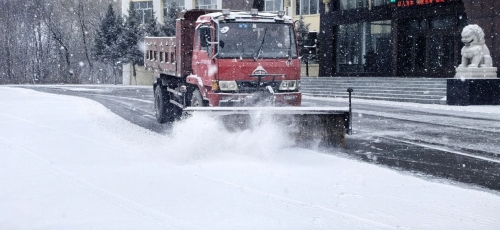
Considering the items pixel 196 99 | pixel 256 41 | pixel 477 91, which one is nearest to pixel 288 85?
pixel 256 41

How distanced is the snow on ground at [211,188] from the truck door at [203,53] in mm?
A: 1726

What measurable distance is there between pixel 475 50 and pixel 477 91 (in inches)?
64.2

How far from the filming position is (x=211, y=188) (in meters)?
8.51

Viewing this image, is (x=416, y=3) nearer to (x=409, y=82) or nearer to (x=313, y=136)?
(x=409, y=82)

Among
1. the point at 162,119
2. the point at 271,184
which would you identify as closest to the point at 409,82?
the point at 162,119

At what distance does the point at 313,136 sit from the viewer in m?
12.4

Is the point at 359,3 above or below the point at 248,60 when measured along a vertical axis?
above

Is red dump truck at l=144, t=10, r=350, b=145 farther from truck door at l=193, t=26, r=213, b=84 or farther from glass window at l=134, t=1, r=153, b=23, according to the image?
glass window at l=134, t=1, r=153, b=23

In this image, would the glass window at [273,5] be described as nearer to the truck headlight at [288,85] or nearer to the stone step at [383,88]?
the stone step at [383,88]

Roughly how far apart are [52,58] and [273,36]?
60.1 metres

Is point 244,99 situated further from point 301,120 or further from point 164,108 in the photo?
point 164,108

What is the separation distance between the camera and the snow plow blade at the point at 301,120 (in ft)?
38.8

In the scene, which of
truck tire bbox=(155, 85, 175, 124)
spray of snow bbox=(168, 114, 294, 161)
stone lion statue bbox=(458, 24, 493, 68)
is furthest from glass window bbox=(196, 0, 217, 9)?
spray of snow bbox=(168, 114, 294, 161)

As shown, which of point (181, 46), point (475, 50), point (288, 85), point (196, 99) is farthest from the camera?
point (475, 50)
